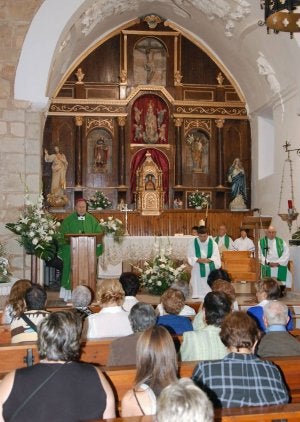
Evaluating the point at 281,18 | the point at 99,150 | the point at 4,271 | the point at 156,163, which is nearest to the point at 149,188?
the point at 156,163

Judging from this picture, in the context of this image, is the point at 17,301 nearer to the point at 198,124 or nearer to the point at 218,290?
the point at 218,290

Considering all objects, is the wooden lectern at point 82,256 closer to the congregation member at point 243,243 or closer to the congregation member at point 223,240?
the congregation member at point 223,240

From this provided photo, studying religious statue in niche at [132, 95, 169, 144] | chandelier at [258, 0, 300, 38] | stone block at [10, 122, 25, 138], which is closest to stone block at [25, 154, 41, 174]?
stone block at [10, 122, 25, 138]

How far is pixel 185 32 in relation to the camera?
17.7 meters

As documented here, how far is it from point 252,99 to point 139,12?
13.8ft

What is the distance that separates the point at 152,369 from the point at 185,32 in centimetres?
1606

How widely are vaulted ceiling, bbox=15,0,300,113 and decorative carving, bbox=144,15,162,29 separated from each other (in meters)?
0.15

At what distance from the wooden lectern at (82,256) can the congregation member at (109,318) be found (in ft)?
12.9

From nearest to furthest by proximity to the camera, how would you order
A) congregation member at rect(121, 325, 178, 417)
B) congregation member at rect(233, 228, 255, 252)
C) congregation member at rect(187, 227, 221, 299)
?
congregation member at rect(121, 325, 178, 417)
congregation member at rect(187, 227, 221, 299)
congregation member at rect(233, 228, 255, 252)

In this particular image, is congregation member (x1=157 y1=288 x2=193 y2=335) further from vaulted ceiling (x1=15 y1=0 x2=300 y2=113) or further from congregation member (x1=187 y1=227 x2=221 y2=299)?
vaulted ceiling (x1=15 y1=0 x2=300 y2=113)

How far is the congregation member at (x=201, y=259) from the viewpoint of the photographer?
443 inches

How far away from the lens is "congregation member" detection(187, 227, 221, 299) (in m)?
11.2

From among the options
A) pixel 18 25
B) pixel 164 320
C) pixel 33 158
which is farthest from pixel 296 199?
pixel 164 320

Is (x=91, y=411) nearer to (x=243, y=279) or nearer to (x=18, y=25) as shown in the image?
(x=18, y=25)
